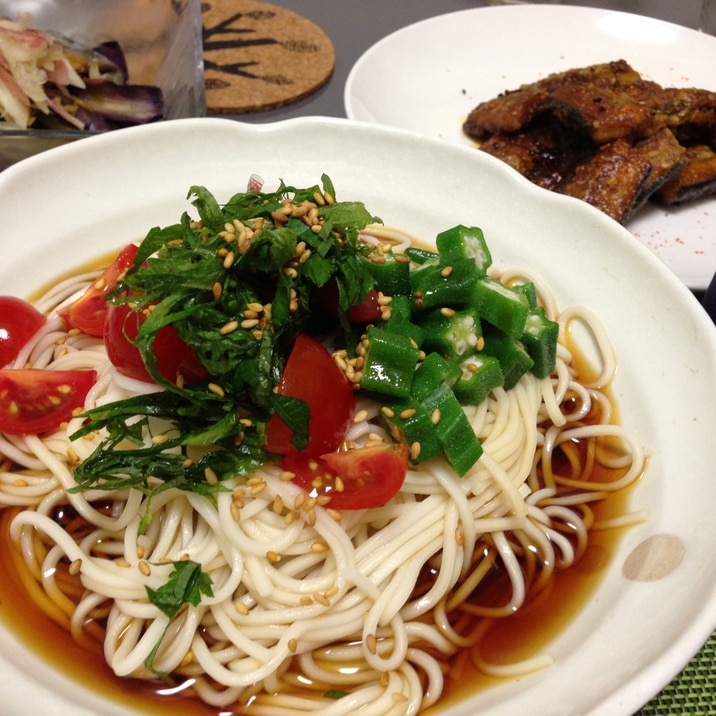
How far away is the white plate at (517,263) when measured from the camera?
167 centimetres

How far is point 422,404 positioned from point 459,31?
413 cm

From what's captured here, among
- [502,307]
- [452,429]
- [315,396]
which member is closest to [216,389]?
[315,396]

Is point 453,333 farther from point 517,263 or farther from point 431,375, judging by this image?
point 517,263

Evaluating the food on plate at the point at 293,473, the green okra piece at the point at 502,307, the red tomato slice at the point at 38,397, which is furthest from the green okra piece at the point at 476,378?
the red tomato slice at the point at 38,397

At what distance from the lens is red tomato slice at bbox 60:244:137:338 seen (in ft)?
8.18

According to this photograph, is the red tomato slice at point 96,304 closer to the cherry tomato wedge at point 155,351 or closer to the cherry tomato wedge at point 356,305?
the cherry tomato wedge at point 155,351

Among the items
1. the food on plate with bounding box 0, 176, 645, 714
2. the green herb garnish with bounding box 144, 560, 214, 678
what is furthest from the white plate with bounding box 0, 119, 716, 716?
the green herb garnish with bounding box 144, 560, 214, 678

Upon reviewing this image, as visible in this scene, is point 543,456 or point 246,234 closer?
point 246,234

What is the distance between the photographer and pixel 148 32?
4332 millimetres

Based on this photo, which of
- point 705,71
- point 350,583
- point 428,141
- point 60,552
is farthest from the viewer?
point 705,71

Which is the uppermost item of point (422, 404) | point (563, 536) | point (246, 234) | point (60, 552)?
point (246, 234)

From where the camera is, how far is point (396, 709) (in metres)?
1.81

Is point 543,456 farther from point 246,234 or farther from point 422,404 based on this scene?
point 246,234

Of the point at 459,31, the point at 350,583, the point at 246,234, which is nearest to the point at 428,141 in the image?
the point at 246,234
